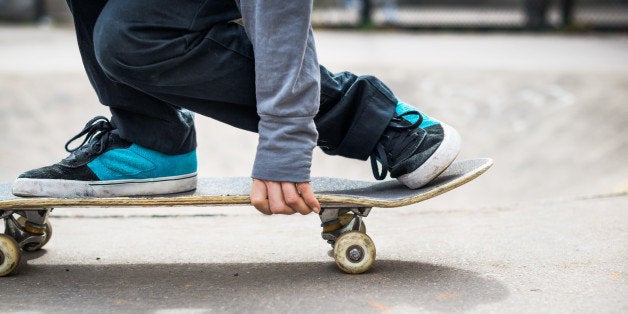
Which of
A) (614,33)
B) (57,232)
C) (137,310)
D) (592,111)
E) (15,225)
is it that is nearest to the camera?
(137,310)

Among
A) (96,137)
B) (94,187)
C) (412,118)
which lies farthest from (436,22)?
(94,187)

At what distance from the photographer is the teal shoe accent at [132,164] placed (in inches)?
87.1

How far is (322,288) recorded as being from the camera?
2057 mm

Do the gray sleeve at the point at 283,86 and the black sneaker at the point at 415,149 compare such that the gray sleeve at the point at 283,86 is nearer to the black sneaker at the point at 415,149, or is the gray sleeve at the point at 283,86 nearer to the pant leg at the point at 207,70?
the pant leg at the point at 207,70

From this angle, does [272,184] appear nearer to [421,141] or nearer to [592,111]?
[421,141]

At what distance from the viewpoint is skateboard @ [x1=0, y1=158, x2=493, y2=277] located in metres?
2.11

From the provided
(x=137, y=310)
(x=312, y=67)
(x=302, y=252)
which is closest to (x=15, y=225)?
(x=137, y=310)

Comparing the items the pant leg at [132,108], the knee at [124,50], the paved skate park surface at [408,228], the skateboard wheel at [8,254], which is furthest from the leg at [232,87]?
the skateboard wheel at [8,254]

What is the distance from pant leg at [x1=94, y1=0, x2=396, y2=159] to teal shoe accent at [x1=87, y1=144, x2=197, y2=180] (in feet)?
0.58

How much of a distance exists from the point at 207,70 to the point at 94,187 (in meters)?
0.45

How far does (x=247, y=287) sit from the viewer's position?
210cm

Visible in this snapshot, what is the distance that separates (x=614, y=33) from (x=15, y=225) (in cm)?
736

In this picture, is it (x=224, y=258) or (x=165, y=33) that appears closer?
(x=165, y=33)

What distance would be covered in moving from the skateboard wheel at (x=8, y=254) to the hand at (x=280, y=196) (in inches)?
26.1
